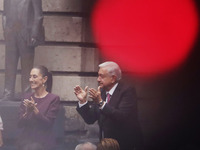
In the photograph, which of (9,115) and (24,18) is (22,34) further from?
(9,115)

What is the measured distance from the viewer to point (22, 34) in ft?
27.0

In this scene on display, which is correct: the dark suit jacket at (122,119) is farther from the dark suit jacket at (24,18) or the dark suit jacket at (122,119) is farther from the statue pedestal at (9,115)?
the dark suit jacket at (24,18)

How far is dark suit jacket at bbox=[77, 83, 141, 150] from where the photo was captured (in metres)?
6.18

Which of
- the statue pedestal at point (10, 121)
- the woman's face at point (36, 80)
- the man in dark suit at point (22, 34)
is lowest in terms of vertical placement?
the statue pedestal at point (10, 121)

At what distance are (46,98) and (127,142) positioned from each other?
4.29 ft

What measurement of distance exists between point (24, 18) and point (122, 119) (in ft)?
8.98

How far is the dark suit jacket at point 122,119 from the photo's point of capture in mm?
6184

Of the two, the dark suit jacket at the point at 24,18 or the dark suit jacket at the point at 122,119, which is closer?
the dark suit jacket at the point at 122,119

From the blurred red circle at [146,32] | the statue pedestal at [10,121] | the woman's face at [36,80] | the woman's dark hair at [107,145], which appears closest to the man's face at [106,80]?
the woman's face at [36,80]

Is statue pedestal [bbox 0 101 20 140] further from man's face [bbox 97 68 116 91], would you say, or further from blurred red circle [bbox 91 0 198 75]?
man's face [bbox 97 68 116 91]

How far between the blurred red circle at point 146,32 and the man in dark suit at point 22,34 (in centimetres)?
108

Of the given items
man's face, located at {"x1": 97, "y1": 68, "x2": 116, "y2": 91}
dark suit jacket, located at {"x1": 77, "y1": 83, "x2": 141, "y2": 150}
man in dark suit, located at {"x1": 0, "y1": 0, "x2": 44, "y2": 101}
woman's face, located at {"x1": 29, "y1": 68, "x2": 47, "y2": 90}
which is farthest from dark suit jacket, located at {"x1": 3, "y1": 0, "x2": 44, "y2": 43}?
dark suit jacket, located at {"x1": 77, "y1": 83, "x2": 141, "y2": 150}

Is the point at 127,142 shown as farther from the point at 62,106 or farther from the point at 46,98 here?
the point at 62,106

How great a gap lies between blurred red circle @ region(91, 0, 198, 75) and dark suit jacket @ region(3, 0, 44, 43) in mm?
1061
